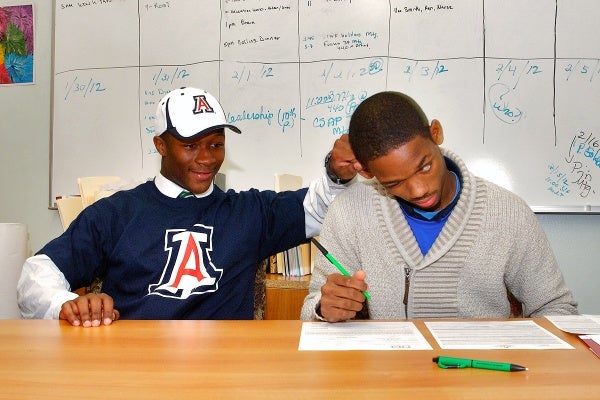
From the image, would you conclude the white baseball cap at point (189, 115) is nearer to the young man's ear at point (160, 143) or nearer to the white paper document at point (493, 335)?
the young man's ear at point (160, 143)

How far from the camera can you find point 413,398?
73 centimetres

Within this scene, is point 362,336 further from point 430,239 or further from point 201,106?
point 201,106

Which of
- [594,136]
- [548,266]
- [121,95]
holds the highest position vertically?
[121,95]

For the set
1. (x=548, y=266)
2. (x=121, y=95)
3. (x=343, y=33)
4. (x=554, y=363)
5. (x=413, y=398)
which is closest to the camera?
(x=413, y=398)

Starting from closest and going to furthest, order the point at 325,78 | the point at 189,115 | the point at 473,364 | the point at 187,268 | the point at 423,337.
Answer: the point at 473,364 < the point at 423,337 < the point at 187,268 < the point at 189,115 < the point at 325,78

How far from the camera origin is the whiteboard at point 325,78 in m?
2.36

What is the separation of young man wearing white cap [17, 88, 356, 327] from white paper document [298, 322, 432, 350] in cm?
52

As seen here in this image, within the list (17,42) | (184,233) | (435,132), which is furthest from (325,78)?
(17,42)

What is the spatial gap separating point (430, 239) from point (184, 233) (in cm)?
66

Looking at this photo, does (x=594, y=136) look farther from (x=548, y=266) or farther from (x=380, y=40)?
(x=548, y=266)

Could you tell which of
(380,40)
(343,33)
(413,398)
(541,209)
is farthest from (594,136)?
(413,398)

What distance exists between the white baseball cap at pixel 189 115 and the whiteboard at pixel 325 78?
32.9 inches

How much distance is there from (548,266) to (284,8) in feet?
5.57

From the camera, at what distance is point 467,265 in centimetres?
130
